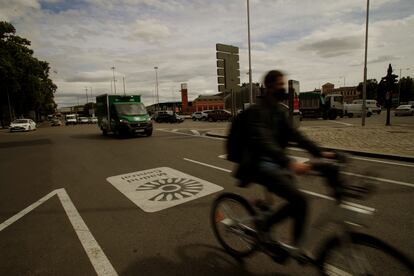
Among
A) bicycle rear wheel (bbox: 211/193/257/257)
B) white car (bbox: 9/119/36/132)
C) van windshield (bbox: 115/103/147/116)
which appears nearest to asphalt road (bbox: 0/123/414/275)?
bicycle rear wheel (bbox: 211/193/257/257)

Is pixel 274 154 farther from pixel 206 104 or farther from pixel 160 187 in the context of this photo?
pixel 206 104

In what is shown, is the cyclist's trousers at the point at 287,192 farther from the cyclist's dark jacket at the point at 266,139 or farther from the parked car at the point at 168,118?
the parked car at the point at 168,118

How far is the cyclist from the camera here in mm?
2625

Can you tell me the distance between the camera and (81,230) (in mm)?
4211

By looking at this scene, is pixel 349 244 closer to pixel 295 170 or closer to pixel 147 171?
pixel 295 170

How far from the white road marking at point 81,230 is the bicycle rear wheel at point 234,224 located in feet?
4.02

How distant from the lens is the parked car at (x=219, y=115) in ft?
130

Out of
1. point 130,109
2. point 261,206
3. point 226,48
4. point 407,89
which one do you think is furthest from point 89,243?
point 407,89

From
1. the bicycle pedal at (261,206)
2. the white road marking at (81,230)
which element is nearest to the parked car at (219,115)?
the white road marking at (81,230)

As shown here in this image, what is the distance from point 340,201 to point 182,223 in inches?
98.4

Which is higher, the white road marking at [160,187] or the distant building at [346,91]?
the distant building at [346,91]

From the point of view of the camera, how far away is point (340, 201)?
2.35 m

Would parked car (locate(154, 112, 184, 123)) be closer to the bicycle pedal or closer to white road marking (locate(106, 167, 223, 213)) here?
white road marking (locate(106, 167, 223, 213))

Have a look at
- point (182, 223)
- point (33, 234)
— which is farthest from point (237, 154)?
point (33, 234)
